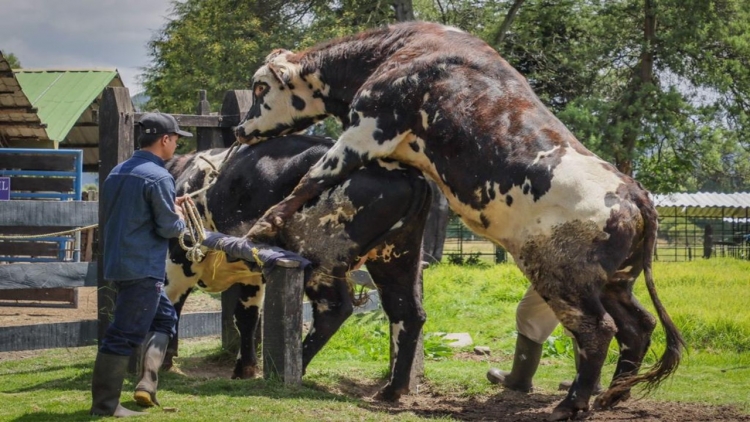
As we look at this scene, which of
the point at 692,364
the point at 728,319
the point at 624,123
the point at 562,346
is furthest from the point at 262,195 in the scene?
the point at 624,123

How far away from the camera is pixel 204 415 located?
235 inches

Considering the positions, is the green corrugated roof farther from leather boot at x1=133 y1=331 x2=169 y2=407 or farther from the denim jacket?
the denim jacket

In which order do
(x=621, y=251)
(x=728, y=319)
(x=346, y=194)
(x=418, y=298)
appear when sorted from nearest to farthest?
(x=621, y=251)
(x=346, y=194)
(x=418, y=298)
(x=728, y=319)

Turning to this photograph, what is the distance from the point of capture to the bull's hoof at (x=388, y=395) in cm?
752

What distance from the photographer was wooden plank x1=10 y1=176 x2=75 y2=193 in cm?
1596

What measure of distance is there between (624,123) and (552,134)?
1885 centimetres

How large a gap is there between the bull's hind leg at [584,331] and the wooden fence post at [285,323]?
174cm

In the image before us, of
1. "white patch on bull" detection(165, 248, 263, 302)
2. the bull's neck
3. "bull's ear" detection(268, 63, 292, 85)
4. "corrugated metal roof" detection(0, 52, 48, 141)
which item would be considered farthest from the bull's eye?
"corrugated metal roof" detection(0, 52, 48, 141)

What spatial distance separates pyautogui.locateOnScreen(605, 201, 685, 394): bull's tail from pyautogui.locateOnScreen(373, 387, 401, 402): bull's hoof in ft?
5.11

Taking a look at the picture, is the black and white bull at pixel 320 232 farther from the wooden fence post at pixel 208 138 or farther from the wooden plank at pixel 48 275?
the wooden plank at pixel 48 275

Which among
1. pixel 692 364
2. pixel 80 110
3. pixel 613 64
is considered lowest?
pixel 692 364

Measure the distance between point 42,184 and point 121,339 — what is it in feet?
35.6

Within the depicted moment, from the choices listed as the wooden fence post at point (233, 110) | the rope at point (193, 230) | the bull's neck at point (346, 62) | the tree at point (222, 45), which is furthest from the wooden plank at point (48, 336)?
the tree at point (222, 45)

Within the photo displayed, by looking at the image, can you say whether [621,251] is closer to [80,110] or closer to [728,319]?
[728,319]
